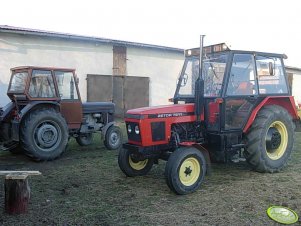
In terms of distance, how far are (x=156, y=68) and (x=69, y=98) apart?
786 centimetres

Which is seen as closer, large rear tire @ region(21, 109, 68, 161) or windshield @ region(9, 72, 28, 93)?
large rear tire @ region(21, 109, 68, 161)

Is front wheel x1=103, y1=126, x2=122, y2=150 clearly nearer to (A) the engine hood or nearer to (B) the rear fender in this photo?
(A) the engine hood

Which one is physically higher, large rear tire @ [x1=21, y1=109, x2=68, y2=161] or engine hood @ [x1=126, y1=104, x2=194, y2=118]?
engine hood @ [x1=126, y1=104, x2=194, y2=118]

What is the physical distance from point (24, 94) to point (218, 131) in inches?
161

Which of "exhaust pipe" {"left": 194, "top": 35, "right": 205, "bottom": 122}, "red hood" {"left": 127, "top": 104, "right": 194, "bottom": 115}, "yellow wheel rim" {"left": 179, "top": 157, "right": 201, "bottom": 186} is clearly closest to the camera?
"yellow wheel rim" {"left": 179, "top": 157, "right": 201, "bottom": 186}

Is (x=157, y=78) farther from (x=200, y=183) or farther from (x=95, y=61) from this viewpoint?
(x=200, y=183)

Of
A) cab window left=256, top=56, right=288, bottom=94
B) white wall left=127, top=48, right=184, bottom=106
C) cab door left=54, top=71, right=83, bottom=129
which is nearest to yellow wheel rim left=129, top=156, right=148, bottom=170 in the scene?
cab window left=256, top=56, right=288, bottom=94

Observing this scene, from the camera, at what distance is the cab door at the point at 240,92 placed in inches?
210

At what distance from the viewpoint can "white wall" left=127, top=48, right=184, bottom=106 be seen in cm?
1438

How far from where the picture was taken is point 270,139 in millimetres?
5648

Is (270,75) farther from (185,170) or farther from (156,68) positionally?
(156,68)

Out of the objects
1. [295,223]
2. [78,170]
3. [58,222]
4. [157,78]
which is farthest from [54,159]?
[157,78]

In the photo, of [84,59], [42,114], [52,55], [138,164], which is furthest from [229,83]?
[84,59]

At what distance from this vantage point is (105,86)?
1357cm
